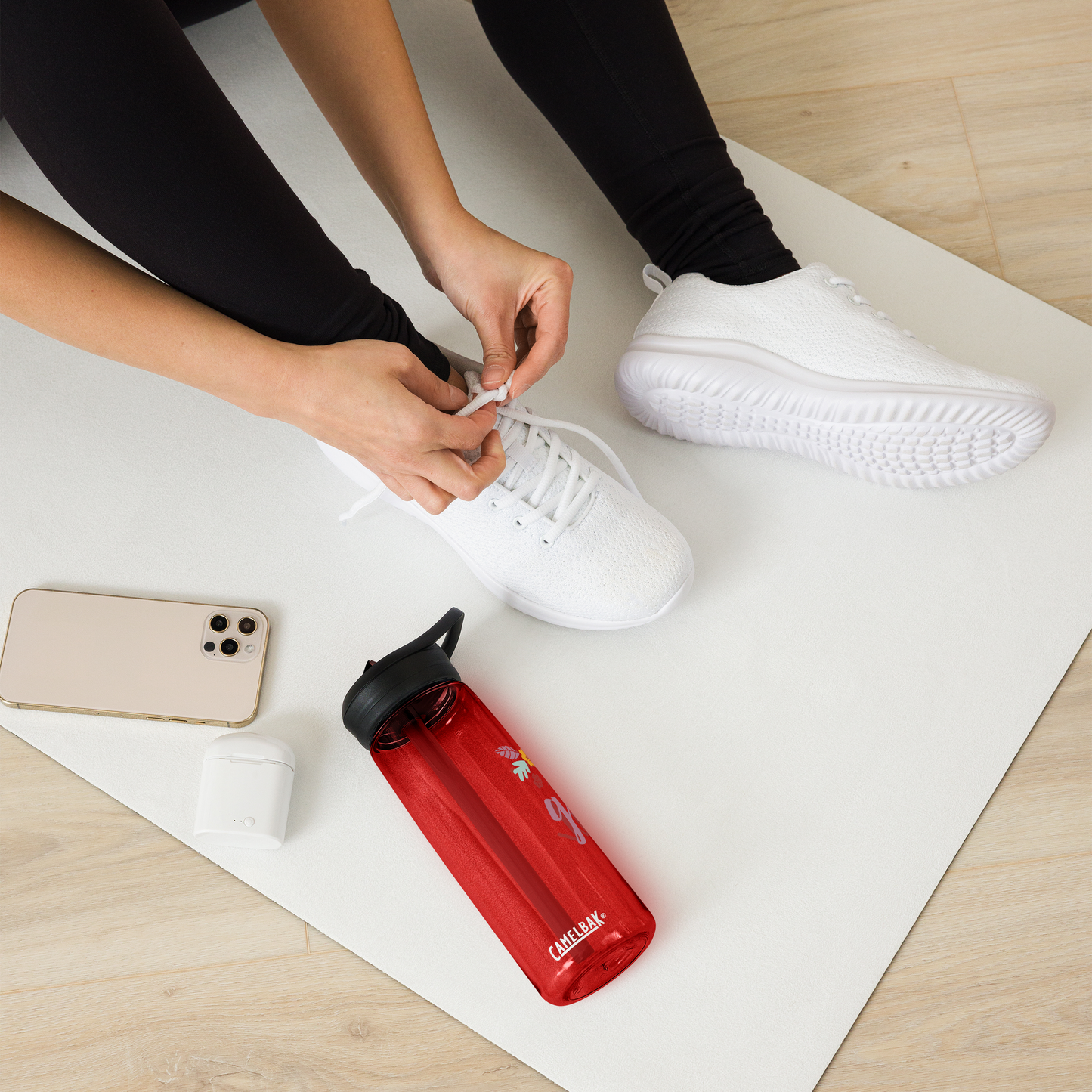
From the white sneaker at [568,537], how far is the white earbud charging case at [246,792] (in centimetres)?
22

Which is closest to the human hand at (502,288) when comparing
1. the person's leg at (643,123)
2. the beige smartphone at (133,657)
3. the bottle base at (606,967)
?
the person's leg at (643,123)

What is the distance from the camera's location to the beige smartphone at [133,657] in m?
0.72

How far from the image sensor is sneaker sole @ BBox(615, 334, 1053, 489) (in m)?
0.69

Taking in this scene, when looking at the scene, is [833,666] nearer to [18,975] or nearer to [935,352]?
[935,352]

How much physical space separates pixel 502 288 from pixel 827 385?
271mm

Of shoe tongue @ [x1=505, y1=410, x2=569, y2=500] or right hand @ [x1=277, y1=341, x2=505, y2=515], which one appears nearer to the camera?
right hand @ [x1=277, y1=341, x2=505, y2=515]

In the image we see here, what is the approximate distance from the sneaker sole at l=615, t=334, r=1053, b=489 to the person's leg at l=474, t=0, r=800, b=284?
10 centimetres

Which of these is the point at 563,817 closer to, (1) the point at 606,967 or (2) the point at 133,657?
(1) the point at 606,967

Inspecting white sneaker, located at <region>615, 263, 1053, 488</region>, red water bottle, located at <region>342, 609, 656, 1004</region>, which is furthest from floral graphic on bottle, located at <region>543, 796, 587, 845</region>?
white sneaker, located at <region>615, 263, 1053, 488</region>

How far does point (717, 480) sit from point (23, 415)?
627 millimetres

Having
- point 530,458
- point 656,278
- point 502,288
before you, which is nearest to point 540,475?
point 530,458

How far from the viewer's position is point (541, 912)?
0.65 m

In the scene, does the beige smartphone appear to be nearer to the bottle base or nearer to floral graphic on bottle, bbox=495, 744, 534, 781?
floral graphic on bottle, bbox=495, 744, 534, 781

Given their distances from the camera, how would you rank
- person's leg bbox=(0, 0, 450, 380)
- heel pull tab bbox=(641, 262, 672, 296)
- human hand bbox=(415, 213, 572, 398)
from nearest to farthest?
person's leg bbox=(0, 0, 450, 380) → human hand bbox=(415, 213, 572, 398) → heel pull tab bbox=(641, 262, 672, 296)
